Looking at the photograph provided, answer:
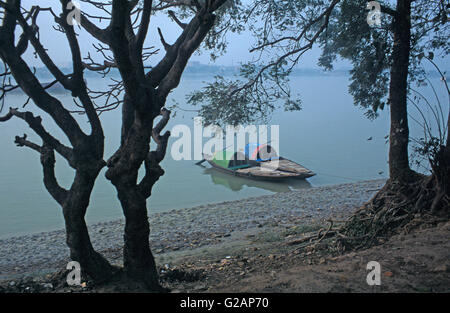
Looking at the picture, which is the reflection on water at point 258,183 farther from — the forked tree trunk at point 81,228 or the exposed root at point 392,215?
the forked tree trunk at point 81,228

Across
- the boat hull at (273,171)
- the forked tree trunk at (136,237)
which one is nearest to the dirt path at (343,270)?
the forked tree trunk at (136,237)

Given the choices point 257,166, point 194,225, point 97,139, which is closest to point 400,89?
point 97,139

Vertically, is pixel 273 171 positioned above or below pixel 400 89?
below

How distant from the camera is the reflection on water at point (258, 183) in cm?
1819

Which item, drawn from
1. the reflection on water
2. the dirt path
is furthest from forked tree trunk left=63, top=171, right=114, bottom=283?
the reflection on water

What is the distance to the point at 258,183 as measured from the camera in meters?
18.8

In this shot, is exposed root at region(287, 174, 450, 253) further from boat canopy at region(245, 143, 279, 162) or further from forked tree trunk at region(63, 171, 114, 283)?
boat canopy at region(245, 143, 279, 162)

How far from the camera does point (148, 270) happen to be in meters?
4.61

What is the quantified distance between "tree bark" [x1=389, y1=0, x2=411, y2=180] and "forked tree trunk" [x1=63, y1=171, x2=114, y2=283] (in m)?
4.60

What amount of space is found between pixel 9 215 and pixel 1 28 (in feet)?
38.5

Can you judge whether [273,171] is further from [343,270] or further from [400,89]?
[343,270]

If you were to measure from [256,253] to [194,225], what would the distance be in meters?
5.07
